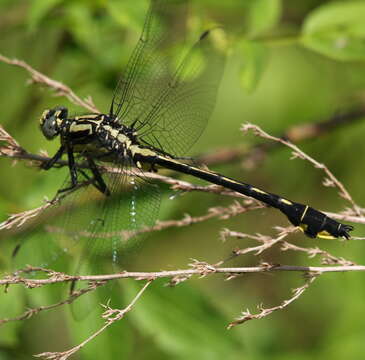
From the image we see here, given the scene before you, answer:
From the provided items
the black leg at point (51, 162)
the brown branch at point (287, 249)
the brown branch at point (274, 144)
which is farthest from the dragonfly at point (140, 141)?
the brown branch at point (274, 144)

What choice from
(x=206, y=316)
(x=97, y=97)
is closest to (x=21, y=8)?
(x=97, y=97)

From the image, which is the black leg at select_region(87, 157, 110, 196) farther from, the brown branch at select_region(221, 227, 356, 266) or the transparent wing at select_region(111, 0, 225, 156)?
the brown branch at select_region(221, 227, 356, 266)

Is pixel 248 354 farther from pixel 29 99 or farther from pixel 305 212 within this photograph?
pixel 29 99

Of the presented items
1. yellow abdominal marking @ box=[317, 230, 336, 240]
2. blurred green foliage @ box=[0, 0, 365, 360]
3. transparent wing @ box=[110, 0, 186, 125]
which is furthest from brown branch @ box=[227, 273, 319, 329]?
transparent wing @ box=[110, 0, 186, 125]

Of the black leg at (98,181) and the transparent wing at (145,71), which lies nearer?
the black leg at (98,181)

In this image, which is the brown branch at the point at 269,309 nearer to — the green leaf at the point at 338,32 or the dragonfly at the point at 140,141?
the dragonfly at the point at 140,141

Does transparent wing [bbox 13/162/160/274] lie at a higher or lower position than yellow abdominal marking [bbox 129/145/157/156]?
lower

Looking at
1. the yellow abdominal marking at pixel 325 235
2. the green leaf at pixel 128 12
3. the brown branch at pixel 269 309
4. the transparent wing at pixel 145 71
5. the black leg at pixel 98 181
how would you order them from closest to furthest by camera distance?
the brown branch at pixel 269 309
the yellow abdominal marking at pixel 325 235
the black leg at pixel 98 181
the transparent wing at pixel 145 71
the green leaf at pixel 128 12
